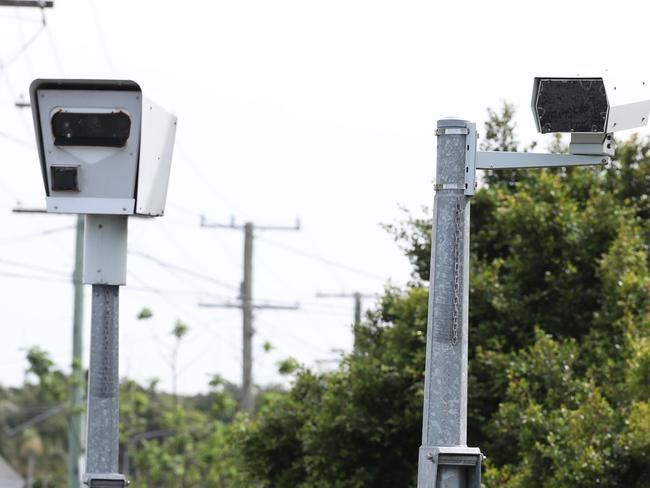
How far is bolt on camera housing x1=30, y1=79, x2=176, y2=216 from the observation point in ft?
19.0

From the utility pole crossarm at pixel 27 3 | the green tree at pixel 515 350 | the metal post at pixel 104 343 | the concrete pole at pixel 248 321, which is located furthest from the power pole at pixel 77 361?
the metal post at pixel 104 343

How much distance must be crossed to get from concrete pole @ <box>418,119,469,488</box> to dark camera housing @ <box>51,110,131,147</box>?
139 cm

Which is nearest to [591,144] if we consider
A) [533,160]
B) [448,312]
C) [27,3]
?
[533,160]

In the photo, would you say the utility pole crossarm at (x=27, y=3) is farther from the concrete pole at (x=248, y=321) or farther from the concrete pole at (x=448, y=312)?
the concrete pole at (x=448, y=312)

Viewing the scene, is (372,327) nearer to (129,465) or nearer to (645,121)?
(645,121)

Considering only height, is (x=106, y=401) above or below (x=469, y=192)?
below

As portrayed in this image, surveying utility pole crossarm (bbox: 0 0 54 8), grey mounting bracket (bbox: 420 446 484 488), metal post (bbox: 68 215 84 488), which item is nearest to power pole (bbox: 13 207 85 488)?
metal post (bbox: 68 215 84 488)

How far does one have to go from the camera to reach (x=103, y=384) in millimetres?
5852

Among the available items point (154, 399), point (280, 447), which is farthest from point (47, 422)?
point (280, 447)

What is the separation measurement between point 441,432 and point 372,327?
11.1m

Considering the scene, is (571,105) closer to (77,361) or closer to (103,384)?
(103,384)

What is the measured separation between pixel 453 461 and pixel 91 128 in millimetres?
2105

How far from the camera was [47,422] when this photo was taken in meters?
86.4

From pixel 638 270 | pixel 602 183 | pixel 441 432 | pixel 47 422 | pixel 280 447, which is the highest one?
pixel 602 183
